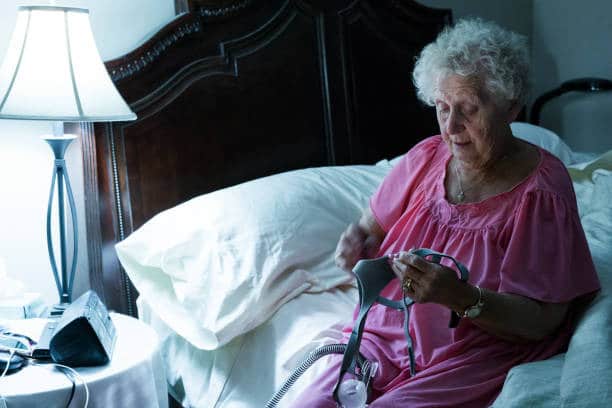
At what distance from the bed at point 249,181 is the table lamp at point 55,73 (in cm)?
26

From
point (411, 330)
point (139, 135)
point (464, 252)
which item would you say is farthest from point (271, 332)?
point (139, 135)

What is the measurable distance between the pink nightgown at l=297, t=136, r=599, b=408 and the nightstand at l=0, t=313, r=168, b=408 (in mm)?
345

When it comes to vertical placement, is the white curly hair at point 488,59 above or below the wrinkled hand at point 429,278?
above

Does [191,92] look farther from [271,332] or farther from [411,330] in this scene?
[411,330]

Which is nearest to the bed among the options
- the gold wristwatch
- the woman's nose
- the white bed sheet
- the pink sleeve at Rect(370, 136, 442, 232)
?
the white bed sheet

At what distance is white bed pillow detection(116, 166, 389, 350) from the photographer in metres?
1.71

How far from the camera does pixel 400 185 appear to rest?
65.2 inches

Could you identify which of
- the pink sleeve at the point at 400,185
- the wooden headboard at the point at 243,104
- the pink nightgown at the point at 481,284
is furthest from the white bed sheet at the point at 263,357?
the wooden headboard at the point at 243,104

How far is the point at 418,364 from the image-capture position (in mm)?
1417

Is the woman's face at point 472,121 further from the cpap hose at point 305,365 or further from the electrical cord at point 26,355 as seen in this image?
the electrical cord at point 26,355

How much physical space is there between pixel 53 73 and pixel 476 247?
0.90m

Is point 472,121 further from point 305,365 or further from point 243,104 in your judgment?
point 243,104

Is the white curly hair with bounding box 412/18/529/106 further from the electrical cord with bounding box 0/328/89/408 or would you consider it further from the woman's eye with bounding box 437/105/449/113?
the electrical cord with bounding box 0/328/89/408

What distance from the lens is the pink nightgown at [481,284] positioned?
1.34m
